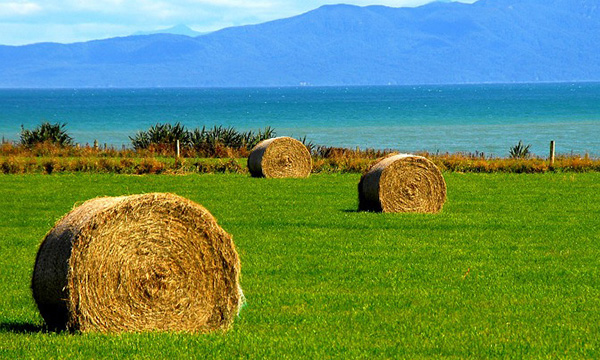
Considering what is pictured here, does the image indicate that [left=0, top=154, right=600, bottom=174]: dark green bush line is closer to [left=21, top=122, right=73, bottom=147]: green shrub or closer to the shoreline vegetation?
the shoreline vegetation

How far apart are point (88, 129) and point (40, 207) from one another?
3348 inches

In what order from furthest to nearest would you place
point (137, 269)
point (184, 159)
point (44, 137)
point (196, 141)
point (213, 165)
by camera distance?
point (44, 137)
point (196, 141)
point (184, 159)
point (213, 165)
point (137, 269)

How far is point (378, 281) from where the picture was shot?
51.4ft

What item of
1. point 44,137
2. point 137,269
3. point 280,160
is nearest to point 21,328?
point 137,269

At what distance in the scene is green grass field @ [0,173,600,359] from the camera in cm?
1130

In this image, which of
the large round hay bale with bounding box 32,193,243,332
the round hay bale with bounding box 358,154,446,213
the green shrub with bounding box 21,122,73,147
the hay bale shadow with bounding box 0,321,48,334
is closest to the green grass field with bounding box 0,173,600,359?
the hay bale shadow with bounding box 0,321,48,334

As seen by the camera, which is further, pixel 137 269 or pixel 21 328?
pixel 21 328

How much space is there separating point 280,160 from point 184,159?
6837 mm

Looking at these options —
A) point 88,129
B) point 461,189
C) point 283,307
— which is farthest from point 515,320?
point 88,129

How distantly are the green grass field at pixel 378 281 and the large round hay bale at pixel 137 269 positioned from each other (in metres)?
0.34

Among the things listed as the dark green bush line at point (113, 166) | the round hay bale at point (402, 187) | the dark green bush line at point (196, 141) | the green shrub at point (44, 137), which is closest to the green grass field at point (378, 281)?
the round hay bale at point (402, 187)

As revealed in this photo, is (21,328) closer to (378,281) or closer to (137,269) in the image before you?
(137,269)

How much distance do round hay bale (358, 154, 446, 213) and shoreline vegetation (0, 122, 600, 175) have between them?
11.5m

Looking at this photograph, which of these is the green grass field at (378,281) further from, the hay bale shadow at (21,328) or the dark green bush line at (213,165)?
the dark green bush line at (213,165)
